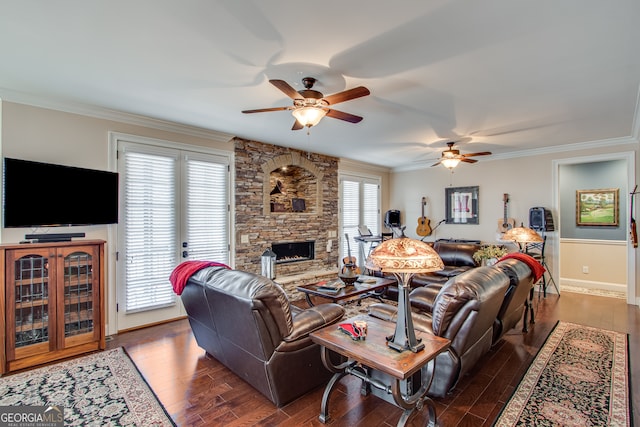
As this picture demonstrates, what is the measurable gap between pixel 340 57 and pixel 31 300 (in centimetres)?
364

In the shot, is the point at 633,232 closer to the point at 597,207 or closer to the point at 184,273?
the point at 597,207

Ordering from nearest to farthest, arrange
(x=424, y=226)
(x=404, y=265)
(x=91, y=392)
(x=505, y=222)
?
(x=404, y=265) < (x=91, y=392) < (x=505, y=222) < (x=424, y=226)

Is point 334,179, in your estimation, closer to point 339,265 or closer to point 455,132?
point 339,265

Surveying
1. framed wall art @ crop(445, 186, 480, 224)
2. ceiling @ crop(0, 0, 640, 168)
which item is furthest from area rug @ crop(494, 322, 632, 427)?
framed wall art @ crop(445, 186, 480, 224)

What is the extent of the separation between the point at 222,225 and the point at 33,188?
221 centimetres

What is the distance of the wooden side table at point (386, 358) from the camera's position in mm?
1683

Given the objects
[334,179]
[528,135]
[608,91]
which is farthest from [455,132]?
[334,179]

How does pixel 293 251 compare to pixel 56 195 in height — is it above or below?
below

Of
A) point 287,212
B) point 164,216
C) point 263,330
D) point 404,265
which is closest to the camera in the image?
point 404,265

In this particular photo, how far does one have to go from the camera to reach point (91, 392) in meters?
2.47

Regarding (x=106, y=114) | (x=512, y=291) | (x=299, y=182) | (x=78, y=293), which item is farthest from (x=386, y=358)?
(x=299, y=182)

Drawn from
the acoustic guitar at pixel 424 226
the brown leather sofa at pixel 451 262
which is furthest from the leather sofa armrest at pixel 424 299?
the acoustic guitar at pixel 424 226

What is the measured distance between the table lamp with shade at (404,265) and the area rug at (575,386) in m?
1.03

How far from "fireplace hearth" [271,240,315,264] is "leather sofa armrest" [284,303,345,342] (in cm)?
296
